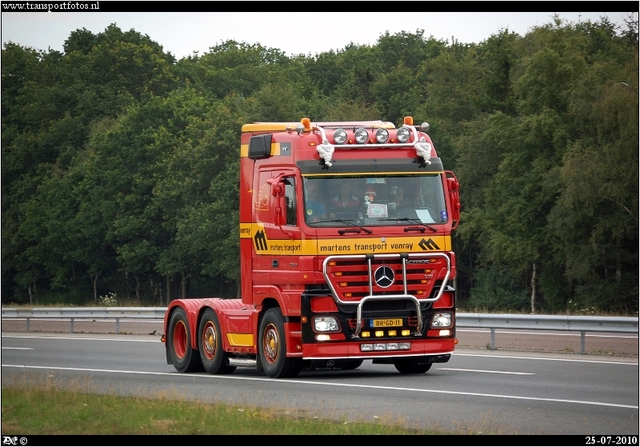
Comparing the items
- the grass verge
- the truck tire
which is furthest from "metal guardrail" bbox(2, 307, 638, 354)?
the grass verge

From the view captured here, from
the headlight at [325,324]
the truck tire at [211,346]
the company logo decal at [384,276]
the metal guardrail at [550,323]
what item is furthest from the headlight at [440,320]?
the metal guardrail at [550,323]

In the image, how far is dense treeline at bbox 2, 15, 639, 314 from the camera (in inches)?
2258

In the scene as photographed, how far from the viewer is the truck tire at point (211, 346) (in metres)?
19.5

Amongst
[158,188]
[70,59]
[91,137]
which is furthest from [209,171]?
[70,59]

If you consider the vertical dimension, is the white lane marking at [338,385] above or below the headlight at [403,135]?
below

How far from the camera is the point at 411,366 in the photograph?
19.1m

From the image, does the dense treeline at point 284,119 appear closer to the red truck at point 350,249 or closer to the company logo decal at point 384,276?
the red truck at point 350,249

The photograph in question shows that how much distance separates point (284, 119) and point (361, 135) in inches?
2022

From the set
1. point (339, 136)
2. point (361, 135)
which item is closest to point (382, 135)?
point (361, 135)

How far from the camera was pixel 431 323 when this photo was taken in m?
17.9

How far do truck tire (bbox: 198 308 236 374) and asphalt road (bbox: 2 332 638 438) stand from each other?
1.00ft

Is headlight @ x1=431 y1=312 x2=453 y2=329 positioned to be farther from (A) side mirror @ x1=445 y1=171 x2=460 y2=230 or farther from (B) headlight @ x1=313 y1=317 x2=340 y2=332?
(B) headlight @ x1=313 y1=317 x2=340 y2=332

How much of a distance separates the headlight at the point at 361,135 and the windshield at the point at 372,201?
614 millimetres

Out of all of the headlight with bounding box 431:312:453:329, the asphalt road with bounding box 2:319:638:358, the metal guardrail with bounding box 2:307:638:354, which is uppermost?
the headlight with bounding box 431:312:453:329
